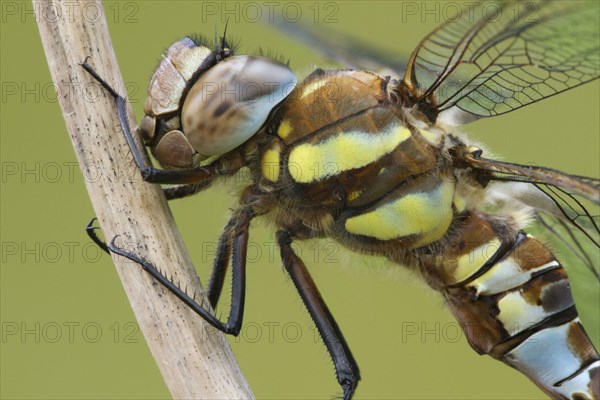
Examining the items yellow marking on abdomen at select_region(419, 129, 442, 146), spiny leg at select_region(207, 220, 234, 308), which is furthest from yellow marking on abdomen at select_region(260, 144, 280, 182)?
yellow marking on abdomen at select_region(419, 129, 442, 146)

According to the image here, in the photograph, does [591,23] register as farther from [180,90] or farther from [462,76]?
[180,90]

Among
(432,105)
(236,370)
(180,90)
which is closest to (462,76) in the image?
(432,105)

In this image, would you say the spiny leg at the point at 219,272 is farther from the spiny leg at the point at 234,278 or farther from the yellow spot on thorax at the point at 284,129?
the yellow spot on thorax at the point at 284,129

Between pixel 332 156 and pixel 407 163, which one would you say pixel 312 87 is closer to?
pixel 332 156

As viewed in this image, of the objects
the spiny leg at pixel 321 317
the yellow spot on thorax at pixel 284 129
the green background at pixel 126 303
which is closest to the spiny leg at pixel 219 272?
the spiny leg at pixel 321 317

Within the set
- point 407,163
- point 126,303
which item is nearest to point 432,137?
point 407,163
